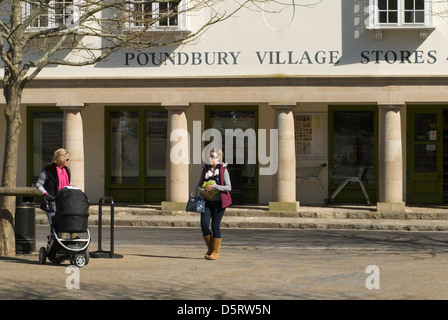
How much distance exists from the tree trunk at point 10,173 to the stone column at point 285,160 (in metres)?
10.4

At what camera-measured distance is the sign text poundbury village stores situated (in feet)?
80.3

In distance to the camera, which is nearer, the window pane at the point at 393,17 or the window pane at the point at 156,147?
the window pane at the point at 393,17

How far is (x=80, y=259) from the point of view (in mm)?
13492

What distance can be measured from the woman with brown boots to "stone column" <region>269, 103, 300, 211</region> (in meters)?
9.64

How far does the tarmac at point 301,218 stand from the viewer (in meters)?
22.3

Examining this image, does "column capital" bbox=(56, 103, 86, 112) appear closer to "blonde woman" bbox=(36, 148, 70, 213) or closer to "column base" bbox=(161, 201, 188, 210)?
"column base" bbox=(161, 201, 188, 210)

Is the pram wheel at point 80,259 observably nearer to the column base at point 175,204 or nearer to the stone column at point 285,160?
the column base at point 175,204

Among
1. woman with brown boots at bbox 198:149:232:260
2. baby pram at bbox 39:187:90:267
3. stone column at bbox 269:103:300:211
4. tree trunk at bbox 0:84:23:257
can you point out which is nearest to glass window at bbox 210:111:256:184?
stone column at bbox 269:103:300:211

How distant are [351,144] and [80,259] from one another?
47.5ft

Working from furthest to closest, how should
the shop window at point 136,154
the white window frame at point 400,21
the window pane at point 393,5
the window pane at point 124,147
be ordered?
the window pane at point 124,147
the shop window at point 136,154
the window pane at point 393,5
the white window frame at point 400,21

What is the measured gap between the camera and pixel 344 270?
44.0ft

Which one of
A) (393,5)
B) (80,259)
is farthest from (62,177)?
(393,5)

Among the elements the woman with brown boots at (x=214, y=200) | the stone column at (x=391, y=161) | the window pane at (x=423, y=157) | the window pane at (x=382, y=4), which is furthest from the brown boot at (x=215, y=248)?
the window pane at (x=423, y=157)

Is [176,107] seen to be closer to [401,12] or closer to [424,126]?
[401,12]
